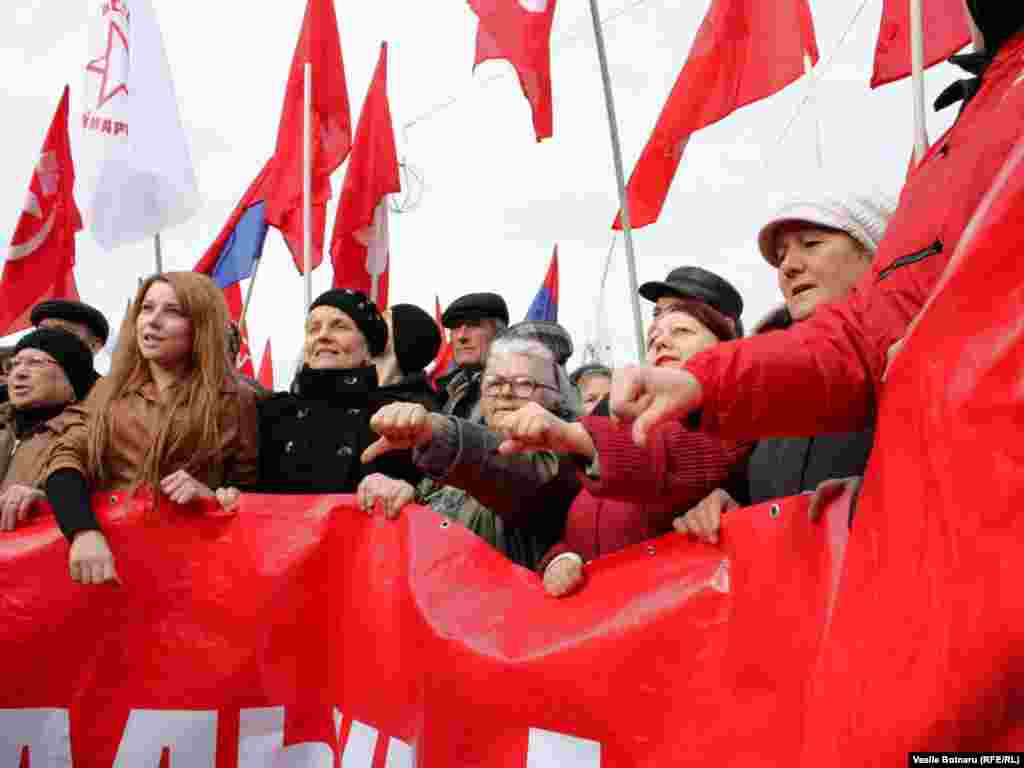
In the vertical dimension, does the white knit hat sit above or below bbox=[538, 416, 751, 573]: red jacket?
above

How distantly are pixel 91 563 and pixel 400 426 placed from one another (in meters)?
1.04

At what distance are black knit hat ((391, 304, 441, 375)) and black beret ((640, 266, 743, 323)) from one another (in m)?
1.56

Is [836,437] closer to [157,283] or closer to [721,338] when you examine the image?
[721,338]

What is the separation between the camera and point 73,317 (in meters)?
5.04

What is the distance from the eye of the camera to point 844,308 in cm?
150

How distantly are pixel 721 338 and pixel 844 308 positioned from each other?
1345 mm

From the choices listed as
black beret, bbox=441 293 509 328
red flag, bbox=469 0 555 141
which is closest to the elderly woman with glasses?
black beret, bbox=441 293 509 328

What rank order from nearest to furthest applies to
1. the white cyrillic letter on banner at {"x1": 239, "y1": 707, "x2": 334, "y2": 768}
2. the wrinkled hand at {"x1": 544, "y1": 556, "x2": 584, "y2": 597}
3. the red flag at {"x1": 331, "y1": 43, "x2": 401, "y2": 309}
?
the wrinkled hand at {"x1": 544, "y1": 556, "x2": 584, "y2": 597}
the white cyrillic letter on banner at {"x1": 239, "y1": 707, "x2": 334, "y2": 768}
the red flag at {"x1": 331, "y1": 43, "x2": 401, "y2": 309}

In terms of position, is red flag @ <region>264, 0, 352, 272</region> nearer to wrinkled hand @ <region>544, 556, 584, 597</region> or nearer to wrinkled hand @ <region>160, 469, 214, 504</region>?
wrinkled hand @ <region>160, 469, 214, 504</region>

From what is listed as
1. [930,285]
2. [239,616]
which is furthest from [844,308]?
[239,616]

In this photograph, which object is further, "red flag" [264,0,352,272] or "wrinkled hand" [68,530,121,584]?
"red flag" [264,0,352,272]

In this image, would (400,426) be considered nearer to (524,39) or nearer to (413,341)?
(413,341)

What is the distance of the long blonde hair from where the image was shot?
3.16 meters

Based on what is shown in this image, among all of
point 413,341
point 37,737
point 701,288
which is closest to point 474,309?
point 413,341
